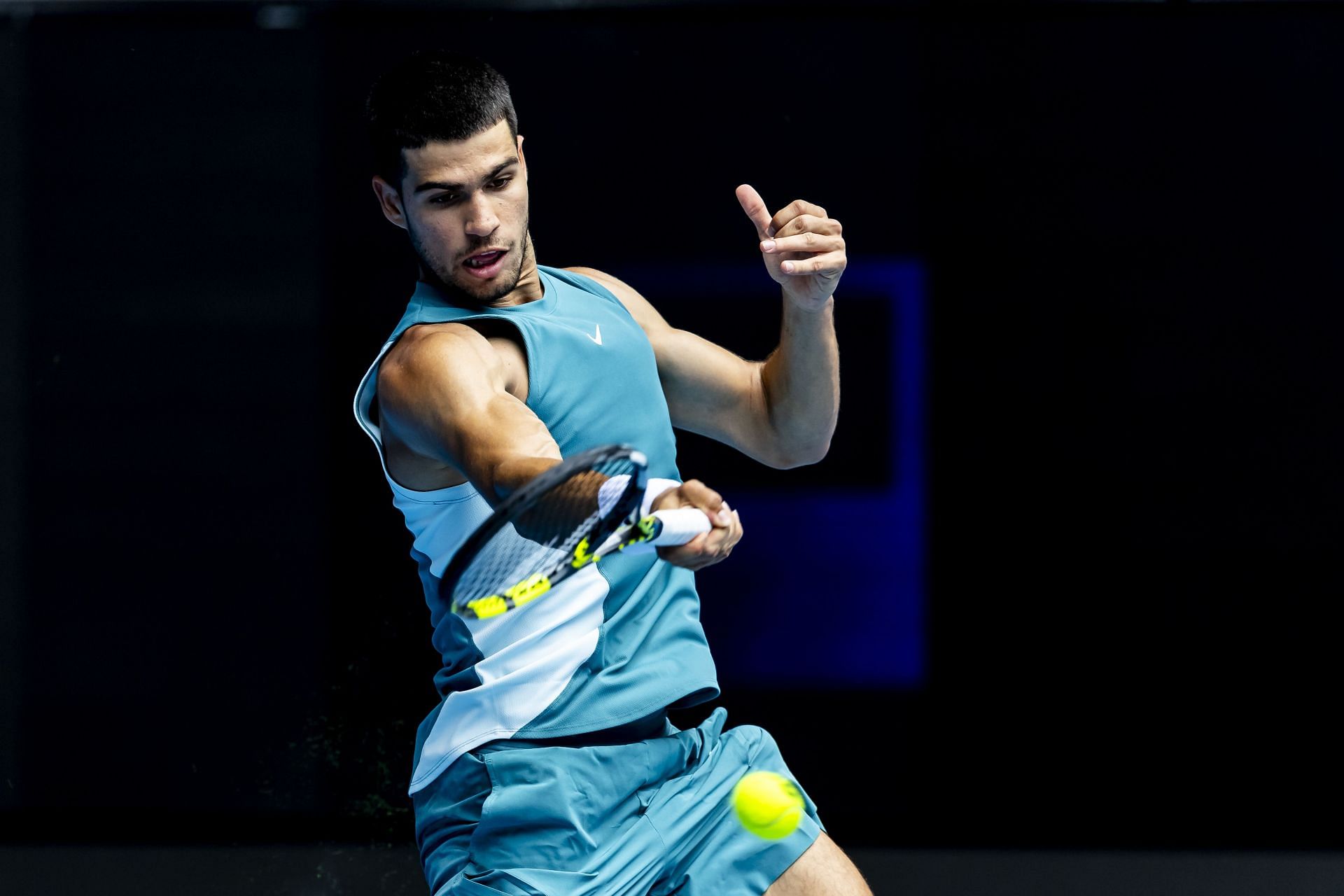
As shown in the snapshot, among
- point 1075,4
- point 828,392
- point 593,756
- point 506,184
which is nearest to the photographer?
point 593,756

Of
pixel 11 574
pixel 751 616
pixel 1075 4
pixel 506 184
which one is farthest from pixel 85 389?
pixel 1075 4

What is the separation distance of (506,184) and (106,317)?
2.25 metres

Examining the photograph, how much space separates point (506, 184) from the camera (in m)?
1.96

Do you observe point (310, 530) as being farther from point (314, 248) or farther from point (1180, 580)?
point (1180, 580)

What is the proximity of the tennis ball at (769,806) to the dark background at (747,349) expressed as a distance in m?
1.83

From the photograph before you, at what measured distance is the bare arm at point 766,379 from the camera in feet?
6.84

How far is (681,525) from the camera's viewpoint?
55.1 inches

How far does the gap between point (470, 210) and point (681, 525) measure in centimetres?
71

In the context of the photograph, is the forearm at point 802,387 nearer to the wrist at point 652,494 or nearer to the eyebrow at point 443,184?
the eyebrow at point 443,184

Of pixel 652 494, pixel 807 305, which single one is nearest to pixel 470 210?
pixel 807 305

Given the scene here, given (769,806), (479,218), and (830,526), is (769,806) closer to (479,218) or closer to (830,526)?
(479,218)

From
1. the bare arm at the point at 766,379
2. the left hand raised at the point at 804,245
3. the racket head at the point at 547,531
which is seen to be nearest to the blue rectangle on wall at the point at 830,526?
the bare arm at the point at 766,379

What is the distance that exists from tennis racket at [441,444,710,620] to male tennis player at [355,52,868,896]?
0.71 ft

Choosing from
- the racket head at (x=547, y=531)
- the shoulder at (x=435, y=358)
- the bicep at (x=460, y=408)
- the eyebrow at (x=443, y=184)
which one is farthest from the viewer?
the eyebrow at (x=443, y=184)
